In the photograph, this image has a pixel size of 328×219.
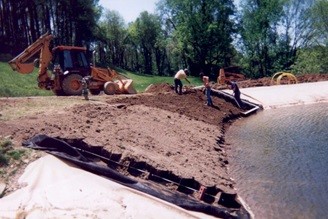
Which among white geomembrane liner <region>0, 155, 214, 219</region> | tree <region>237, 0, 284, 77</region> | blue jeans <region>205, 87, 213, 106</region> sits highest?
tree <region>237, 0, 284, 77</region>

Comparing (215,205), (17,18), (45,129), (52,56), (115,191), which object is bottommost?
(215,205)

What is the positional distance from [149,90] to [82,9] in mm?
30002

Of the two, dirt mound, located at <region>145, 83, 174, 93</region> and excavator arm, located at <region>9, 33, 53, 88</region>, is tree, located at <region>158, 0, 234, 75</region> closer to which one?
dirt mound, located at <region>145, 83, 174, 93</region>

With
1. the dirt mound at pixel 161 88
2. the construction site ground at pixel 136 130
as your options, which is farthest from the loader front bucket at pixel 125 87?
the dirt mound at pixel 161 88

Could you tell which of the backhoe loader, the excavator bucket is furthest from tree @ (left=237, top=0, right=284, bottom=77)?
the excavator bucket

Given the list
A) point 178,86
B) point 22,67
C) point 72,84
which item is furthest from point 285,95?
point 22,67

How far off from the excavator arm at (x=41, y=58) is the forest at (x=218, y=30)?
27.0 m

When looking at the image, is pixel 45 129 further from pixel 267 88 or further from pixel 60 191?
pixel 267 88

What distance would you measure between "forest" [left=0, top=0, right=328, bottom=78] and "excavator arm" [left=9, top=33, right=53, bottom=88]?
26990 mm

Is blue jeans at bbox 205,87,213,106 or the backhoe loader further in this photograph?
blue jeans at bbox 205,87,213,106

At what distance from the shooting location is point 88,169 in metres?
9.57

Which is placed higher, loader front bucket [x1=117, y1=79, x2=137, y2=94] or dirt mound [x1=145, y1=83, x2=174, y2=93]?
loader front bucket [x1=117, y1=79, x2=137, y2=94]

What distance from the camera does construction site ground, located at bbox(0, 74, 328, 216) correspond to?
11.1 m

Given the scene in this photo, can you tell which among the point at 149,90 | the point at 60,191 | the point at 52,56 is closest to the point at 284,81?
the point at 149,90
